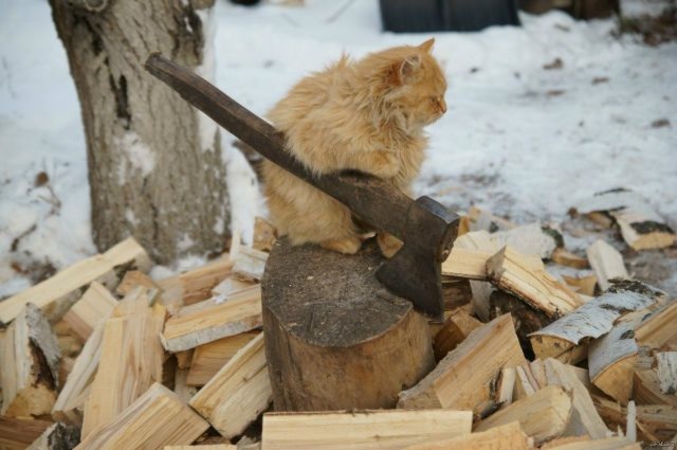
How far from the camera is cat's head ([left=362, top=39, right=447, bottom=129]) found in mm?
2359

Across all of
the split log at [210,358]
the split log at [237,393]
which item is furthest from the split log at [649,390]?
the split log at [210,358]

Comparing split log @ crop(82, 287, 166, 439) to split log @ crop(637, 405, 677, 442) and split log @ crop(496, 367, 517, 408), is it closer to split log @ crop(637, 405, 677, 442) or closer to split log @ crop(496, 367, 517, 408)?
split log @ crop(496, 367, 517, 408)

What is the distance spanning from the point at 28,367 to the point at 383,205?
1670mm

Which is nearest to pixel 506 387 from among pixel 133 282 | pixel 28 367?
pixel 28 367

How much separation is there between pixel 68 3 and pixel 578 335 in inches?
102

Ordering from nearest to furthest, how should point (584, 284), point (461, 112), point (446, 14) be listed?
point (584, 284) → point (461, 112) → point (446, 14)

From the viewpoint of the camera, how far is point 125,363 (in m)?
2.78

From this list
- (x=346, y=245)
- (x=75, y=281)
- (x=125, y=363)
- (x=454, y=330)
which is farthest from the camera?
(x=75, y=281)

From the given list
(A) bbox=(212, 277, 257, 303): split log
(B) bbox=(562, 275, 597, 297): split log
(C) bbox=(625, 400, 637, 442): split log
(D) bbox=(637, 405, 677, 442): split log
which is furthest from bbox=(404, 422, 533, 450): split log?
(B) bbox=(562, 275, 597, 297): split log

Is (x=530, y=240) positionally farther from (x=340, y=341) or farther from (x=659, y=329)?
(x=340, y=341)

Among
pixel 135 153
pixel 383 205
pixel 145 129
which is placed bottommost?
pixel 135 153

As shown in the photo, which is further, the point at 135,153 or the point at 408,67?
the point at 135,153

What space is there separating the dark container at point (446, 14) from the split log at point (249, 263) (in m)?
3.89

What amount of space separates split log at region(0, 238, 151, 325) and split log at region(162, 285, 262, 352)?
2.70 ft
